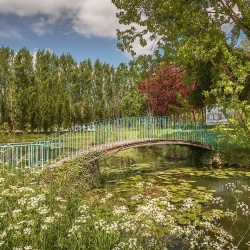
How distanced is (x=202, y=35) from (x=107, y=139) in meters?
5.99

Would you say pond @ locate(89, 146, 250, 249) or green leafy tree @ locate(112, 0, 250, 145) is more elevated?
green leafy tree @ locate(112, 0, 250, 145)

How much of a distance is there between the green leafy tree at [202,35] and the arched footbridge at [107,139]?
3355 millimetres

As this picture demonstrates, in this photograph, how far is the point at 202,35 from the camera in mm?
11180

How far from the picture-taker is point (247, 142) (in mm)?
12680

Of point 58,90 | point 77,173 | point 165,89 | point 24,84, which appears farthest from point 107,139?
point 58,90

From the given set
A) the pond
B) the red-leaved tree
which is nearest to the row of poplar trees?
the red-leaved tree

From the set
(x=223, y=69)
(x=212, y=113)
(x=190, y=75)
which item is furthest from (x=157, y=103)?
(x=223, y=69)

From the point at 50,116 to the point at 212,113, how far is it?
16.5 metres

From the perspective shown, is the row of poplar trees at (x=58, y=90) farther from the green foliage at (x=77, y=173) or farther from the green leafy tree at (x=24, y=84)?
the green foliage at (x=77, y=173)

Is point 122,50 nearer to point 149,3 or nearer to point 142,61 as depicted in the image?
point 142,61

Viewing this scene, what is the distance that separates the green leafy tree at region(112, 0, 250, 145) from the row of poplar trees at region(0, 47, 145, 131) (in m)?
10.8

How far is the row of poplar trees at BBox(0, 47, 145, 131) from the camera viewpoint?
26.5 meters

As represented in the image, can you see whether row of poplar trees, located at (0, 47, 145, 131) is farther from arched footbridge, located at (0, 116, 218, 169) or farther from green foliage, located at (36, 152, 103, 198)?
green foliage, located at (36, 152, 103, 198)

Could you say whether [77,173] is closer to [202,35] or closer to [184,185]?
[184,185]
